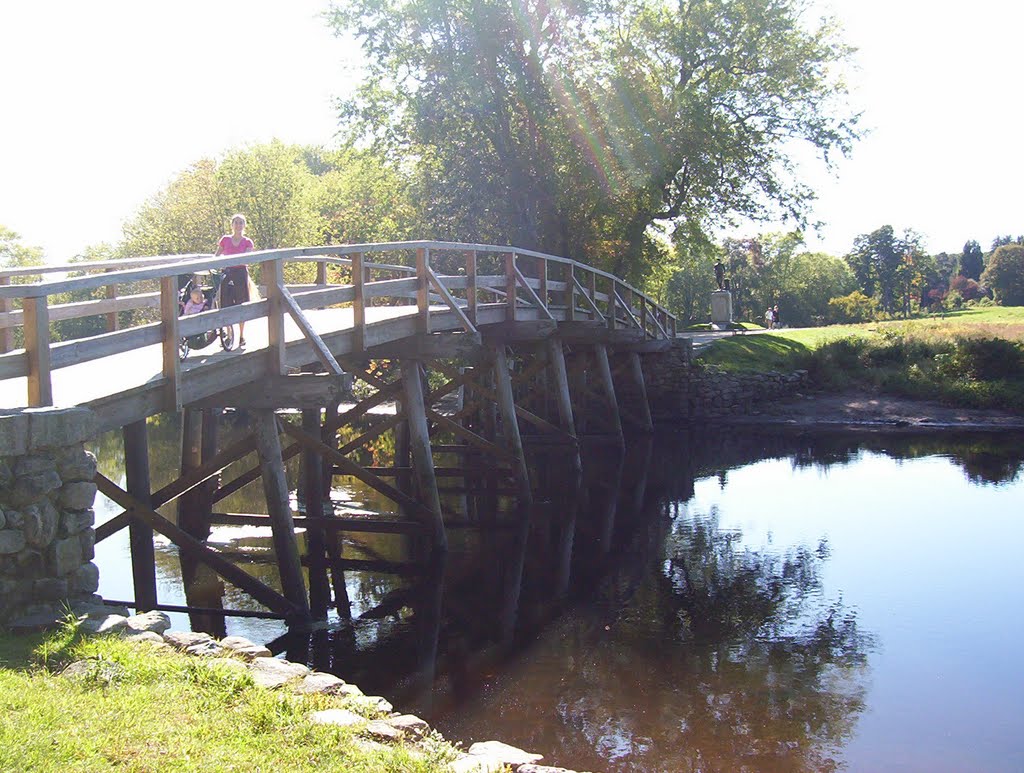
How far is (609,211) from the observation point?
27875 mm

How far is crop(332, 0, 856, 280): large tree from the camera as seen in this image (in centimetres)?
2672

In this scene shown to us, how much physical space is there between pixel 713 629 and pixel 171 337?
5.74m

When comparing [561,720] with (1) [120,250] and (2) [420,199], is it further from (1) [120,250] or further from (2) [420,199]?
(1) [120,250]

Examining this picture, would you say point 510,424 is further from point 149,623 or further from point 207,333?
→ point 149,623

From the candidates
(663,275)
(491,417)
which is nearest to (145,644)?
(491,417)

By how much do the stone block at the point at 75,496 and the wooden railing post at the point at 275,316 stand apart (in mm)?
2938

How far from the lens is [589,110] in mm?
27062

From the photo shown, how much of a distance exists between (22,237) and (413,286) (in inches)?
2381

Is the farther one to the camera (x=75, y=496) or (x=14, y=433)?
(x=75, y=496)

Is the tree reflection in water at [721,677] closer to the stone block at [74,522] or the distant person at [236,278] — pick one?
the stone block at [74,522]

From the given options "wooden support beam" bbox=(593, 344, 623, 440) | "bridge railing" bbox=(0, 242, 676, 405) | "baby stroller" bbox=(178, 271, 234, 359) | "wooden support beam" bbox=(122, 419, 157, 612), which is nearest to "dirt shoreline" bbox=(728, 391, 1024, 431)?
"wooden support beam" bbox=(593, 344, 623, 440)

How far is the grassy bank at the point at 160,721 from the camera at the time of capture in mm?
4398

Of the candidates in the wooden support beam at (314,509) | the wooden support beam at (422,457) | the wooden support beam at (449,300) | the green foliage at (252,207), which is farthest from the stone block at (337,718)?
the green foliage at (252,207)

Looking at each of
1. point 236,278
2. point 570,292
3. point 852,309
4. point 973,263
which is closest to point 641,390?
point 570,292
